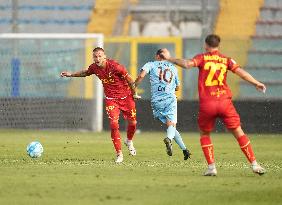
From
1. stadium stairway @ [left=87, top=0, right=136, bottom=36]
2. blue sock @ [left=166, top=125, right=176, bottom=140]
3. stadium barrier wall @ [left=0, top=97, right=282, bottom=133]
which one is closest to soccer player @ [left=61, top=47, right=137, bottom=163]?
A: blue sock @ [left=166, top=125, right=176, bottom=140]

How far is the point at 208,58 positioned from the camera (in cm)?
1534

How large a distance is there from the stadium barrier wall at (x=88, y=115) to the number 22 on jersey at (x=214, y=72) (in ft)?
46.8

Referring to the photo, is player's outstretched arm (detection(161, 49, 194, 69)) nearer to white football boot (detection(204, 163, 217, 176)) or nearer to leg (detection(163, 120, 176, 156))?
white football boot (detection(204, 163, 217, 176))

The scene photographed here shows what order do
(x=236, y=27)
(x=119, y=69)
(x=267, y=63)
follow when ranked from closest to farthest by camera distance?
(x=119, y=69)
(x=267, y=63)
(x=236, y=27)

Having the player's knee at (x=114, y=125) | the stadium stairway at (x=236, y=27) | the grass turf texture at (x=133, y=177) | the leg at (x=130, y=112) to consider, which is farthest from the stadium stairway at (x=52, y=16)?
the player's knee at (x=114, y=125)

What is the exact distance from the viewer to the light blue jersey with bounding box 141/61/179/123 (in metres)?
20.2

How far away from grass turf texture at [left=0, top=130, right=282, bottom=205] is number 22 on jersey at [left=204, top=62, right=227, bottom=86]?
1.25 metres

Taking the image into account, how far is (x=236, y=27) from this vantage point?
31984 mm

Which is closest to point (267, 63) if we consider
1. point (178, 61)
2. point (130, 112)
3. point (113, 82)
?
point (130, 112)

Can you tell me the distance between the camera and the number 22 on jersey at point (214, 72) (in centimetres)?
1532

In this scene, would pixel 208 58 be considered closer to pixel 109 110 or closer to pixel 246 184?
pixel 246 184

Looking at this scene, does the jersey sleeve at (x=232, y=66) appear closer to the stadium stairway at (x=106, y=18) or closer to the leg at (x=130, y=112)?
the leg at (x=130, y=112)

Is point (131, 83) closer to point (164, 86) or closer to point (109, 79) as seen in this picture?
point (109, 79)

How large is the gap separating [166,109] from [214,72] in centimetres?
493
